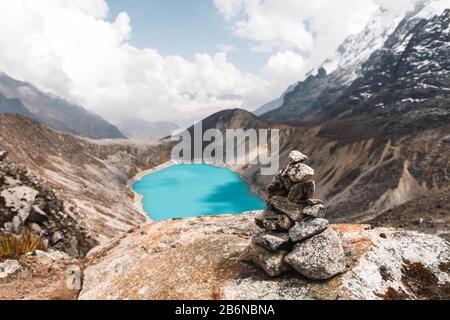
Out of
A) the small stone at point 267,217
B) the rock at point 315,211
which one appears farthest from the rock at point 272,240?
the rock at point 315,211

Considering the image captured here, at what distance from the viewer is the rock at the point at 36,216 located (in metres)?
33.8

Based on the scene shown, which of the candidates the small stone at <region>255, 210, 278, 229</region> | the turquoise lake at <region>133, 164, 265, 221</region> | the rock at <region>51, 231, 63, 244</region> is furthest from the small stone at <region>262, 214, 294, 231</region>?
the turquoise lake at <region>133, 164, 265, 221</region>

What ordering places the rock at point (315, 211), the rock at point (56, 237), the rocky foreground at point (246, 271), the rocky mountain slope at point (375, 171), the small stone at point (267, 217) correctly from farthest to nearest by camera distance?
the rocky mountain slope at point (375, 171)
the rock at point (56, 237)
the small stone at point (267, 217)
the rock at point (315, 211)
the rocky foreground at point (246, 271)

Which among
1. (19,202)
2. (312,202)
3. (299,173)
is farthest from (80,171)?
(312,202)

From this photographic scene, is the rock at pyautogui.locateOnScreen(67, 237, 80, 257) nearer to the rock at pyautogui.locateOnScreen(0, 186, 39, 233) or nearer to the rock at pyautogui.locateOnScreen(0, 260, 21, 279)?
the rock at pyautogui.locateOnScreen(0, 186, 39, 233)

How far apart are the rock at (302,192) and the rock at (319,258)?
1916mm

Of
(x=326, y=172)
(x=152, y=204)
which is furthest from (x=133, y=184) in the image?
(x=326, y=172)

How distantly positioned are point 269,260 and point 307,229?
2.18 m

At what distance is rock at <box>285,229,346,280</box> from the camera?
15.4m

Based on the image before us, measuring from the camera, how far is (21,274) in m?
20.6

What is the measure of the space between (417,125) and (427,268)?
8566 centimetres

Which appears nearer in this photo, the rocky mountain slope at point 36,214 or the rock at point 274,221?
the rock at point 274,221

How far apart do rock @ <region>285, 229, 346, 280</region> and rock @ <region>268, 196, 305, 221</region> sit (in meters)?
1.27

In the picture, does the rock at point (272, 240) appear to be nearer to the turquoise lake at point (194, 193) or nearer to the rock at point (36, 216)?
the rock at point (36, 216)
